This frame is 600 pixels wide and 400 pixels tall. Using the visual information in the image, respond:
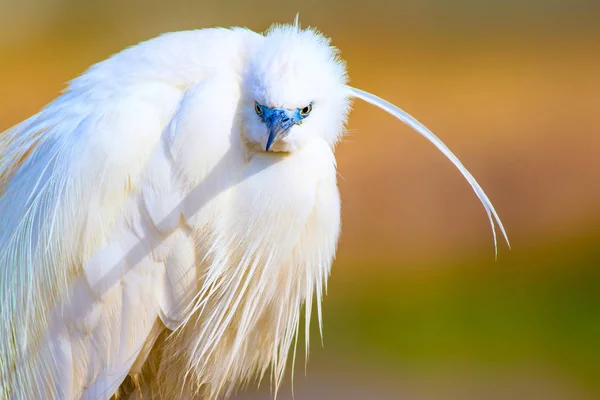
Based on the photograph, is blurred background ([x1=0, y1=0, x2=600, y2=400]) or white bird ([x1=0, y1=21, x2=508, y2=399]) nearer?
white bird ([x1=0, y1=21, x2=508, y2=399])

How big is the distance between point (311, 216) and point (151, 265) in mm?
320

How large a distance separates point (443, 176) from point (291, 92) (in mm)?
2355

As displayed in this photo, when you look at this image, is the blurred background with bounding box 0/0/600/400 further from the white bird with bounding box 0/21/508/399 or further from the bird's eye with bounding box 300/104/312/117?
the bird's eye with bounding box 300/104/312/117

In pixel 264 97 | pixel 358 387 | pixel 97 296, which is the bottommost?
pixel 358 387

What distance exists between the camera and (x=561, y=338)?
10.7 feet

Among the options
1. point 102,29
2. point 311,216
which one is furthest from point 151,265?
point 102,29

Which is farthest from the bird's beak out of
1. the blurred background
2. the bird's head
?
the blurred background

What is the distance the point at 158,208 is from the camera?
1.48 m

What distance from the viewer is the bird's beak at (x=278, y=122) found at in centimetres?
136

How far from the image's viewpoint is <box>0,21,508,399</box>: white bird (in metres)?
1.47

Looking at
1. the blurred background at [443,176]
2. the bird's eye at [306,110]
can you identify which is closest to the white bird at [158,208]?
the bird's eye at [306,110]

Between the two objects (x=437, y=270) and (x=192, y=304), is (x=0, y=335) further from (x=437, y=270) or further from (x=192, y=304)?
(x=437, y=270)

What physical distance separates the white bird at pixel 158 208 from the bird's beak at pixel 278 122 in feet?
0.12

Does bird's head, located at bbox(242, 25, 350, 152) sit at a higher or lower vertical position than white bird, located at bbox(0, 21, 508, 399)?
higher
